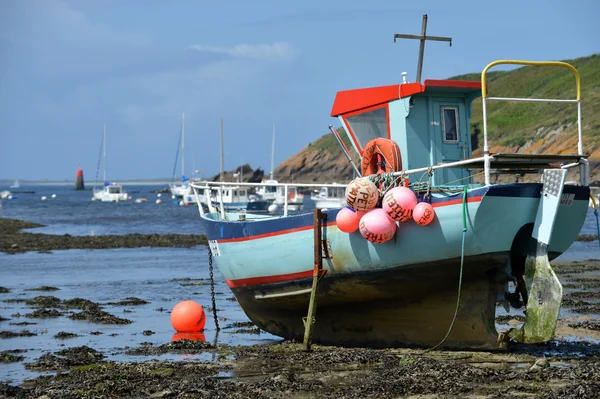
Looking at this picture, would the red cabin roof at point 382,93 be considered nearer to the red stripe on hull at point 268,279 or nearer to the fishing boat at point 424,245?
the fishing boat at point 424,245

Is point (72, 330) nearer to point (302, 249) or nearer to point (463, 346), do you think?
point (302, 249)

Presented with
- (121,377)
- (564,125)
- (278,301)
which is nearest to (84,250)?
(278,301)

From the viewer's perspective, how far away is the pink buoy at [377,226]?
11641 mm

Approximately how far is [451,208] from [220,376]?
146 inches

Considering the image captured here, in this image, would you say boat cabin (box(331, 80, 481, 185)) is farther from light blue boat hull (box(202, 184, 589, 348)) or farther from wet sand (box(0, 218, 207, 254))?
wet sand (box(0, 218, 207, 254))

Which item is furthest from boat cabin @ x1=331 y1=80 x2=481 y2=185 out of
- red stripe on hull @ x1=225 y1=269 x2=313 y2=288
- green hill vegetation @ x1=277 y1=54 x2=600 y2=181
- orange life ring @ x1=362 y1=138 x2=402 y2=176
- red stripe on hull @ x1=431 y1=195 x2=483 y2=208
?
green hill vegetation @ x1=277 y1=54 x2=600 y2=181

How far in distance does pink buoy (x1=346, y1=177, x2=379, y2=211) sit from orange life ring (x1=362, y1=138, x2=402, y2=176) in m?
0.81

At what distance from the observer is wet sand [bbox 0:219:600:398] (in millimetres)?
9938

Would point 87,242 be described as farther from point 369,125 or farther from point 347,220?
point 347,220

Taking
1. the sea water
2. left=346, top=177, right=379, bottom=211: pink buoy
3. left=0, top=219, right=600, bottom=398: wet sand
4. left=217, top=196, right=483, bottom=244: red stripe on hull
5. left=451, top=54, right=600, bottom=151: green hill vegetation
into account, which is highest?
left=451, top=54, right=600, bottom=151: green hill vegetation

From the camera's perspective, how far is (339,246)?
12.6 metres

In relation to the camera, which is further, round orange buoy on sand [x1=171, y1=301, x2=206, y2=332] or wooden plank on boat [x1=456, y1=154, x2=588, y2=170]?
round orange buoy on sand [x1=171, y1=301, x2=206, y2=332]

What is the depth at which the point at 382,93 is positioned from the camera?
535 inches

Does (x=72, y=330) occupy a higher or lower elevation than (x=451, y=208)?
lower
